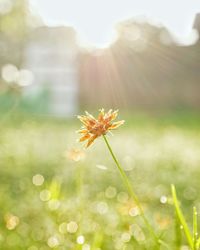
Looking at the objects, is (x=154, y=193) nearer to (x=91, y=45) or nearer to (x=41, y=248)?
(x=41, y=248)

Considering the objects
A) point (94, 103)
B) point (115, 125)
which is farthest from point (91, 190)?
point (94, 103)

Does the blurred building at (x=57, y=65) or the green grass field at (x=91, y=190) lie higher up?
the blurred building at (x=57, y=65)

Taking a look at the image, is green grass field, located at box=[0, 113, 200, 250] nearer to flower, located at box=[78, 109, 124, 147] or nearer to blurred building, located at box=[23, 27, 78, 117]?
flower, located at box=[78, 109, 124, 147]

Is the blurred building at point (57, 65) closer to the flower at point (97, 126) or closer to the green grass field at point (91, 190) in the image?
the green grass field at point (91, 190)

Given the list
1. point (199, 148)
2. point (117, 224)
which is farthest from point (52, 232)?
point (199, 148)

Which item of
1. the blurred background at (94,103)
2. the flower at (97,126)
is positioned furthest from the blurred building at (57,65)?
the flower at (97,126)

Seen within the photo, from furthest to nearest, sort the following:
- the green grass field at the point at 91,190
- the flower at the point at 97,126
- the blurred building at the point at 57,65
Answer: the blurred building at the point at 57,65
the green grass field at the point at 91,190
the flower at the point at 97,126

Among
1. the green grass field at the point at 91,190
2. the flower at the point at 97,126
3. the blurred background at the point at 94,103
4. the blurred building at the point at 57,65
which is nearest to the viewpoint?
the flower at the point at 97,126

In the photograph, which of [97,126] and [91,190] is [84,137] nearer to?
[97,126]

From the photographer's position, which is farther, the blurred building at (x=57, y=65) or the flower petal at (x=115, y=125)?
the blurred building at (x=57, y=65)
